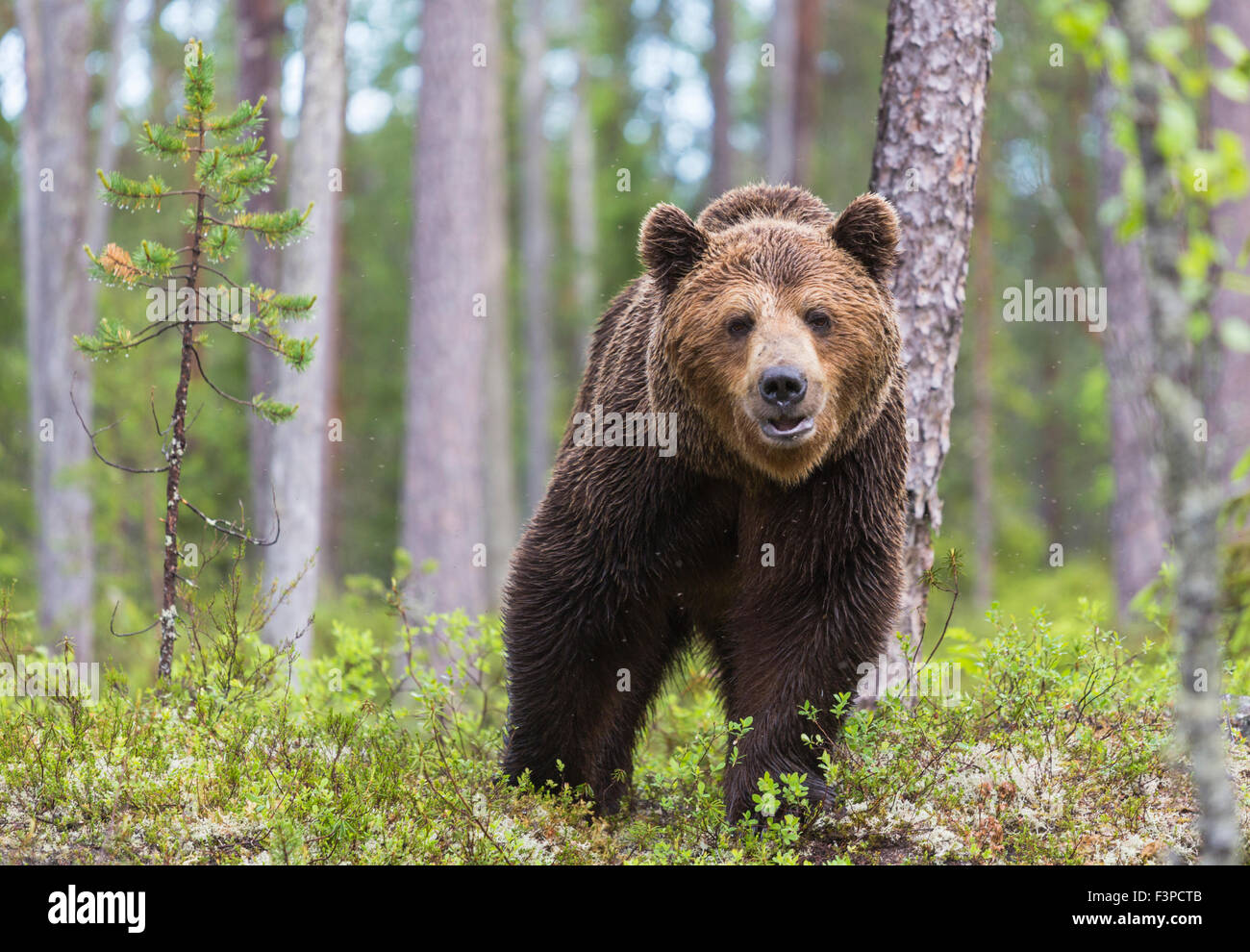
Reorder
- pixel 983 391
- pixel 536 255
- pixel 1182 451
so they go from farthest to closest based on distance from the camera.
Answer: pixel 536 255
pixel 983 391
pixel 1182 451

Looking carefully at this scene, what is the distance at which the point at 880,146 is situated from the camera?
6.49m

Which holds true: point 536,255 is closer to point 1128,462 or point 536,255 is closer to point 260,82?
point 260,82

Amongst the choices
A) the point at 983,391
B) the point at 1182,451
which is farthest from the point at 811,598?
the point at 983,391

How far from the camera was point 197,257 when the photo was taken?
5715mm

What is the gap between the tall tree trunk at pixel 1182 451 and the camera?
310 cm

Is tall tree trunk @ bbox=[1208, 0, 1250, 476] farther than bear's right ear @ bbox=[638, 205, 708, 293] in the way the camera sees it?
Yes

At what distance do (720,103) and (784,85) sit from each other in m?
1.16

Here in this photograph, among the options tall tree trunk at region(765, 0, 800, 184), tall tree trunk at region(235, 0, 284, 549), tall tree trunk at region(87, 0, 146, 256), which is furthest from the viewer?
tall tree trunk at region(765, 0, 800, 184)

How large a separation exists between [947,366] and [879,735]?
2.05 m

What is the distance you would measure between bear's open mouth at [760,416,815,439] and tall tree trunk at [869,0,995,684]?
1.95m

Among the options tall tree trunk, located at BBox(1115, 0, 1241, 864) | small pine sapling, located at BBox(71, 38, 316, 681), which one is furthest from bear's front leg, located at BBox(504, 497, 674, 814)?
tall tree trunk, located at BBox(1115, 0, 1241, 864)

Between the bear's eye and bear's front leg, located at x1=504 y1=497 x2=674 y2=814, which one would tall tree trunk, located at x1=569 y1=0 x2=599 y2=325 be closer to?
bear's front leg, located at x1=504 y1=497 x2=674 y2=814

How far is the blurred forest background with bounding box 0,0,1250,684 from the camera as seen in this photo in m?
12.9
